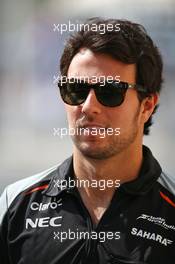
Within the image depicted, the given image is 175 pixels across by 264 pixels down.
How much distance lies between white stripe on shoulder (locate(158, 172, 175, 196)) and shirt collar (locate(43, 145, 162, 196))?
0.05 ft

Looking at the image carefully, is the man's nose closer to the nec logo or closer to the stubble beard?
the stubble beard

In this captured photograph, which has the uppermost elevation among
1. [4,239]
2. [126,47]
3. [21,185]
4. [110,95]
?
[126,47]

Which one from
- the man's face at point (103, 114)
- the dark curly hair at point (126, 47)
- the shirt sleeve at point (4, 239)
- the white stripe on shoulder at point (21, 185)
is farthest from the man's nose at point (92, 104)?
the shirt sleeve at point (4, 239)

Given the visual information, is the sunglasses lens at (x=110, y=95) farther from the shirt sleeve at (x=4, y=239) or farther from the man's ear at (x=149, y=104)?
the shirt sleeve at (x=4, y=239)

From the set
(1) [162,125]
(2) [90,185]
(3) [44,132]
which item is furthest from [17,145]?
(1) [162,125]

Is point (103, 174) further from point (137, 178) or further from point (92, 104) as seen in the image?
point (92, 104)

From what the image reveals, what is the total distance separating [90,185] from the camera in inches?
46.6

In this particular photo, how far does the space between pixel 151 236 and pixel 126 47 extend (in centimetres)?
45

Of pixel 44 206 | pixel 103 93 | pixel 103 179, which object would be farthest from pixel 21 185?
pixel 103 93

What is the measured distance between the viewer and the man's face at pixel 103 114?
110 centimetres

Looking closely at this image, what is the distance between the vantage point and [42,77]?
1.19m

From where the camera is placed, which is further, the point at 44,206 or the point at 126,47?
the point at 44,206

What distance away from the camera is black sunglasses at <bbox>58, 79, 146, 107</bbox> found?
3.56 ft

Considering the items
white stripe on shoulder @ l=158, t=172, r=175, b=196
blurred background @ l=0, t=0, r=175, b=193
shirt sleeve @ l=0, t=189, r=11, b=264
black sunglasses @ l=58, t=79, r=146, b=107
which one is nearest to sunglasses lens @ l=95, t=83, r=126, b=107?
black sunglasses @ l=58, t=79, r=146, b=107
